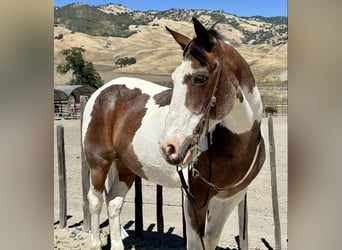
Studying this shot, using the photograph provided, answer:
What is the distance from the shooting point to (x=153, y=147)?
227 centimetres

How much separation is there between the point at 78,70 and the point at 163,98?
2584 cm

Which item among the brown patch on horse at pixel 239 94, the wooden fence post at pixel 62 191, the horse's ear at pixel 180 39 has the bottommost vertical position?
the wooden fence post at pixel 62 191

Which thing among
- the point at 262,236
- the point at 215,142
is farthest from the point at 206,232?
the point at 262,236

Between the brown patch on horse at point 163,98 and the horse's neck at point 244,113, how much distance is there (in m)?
0.81

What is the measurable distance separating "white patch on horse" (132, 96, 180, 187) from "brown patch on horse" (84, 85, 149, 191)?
87 millimetres

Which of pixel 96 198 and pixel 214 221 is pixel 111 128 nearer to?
pixel 96 198

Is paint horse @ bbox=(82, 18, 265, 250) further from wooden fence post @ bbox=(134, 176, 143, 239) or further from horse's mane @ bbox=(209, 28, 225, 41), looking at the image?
wooden fence post @ bbox=(134, 176, 143, 239)

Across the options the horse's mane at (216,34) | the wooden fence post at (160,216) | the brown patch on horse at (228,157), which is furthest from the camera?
the wooden fence post at (160,216)

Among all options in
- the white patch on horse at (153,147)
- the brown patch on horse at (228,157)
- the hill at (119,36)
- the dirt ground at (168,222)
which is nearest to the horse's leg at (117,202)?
the dirt ground at (168,222)

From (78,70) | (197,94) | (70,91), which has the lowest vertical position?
(197,94)

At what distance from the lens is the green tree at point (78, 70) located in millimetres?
25422

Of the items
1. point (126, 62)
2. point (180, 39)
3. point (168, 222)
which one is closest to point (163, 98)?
point (180, 39)

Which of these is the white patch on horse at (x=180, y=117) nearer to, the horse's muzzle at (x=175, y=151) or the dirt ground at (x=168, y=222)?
the horse's muzzle at (x=175, y=151)
